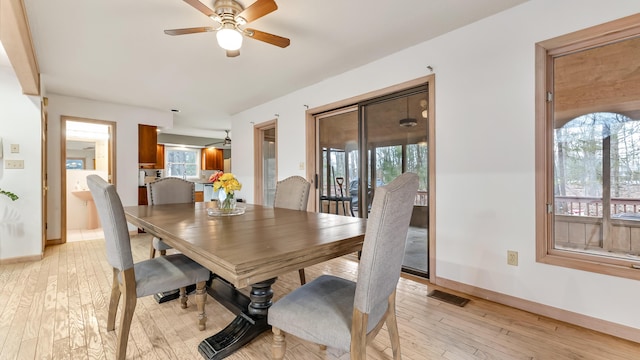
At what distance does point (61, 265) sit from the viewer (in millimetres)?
3238

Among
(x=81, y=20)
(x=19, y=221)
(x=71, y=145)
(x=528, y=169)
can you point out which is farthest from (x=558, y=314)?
(x=71, y=145)

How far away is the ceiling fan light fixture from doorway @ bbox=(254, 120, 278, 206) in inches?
120

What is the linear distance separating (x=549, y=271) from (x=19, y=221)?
5.61 meters

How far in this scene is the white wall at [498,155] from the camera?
1889mm

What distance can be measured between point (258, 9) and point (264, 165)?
3589 millimetres

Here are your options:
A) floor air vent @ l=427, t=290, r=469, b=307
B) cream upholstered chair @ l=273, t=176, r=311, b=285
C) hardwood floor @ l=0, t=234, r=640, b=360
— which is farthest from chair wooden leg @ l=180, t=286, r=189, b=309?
floor air vent @ l=427, t=290, r=469, b=307

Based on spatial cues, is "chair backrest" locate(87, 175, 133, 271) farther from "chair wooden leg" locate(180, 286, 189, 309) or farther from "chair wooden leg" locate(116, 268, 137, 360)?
"chair wooden leg" locate(180, 286, 189, 309)

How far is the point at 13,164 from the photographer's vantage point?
11.1ft

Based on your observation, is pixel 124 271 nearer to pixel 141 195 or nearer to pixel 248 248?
pixel 248 248

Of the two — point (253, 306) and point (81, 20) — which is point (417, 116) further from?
point (81, 20)

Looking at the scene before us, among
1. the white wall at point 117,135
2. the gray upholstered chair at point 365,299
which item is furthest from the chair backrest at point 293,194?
the white wall at point 117,135

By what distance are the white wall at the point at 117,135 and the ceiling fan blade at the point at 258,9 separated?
4.20m

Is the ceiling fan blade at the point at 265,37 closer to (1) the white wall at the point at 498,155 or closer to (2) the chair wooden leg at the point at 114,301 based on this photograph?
(1) the white wall at the point at 498,155

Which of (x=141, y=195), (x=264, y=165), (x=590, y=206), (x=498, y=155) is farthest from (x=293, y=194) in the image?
(x=141, y=195)
